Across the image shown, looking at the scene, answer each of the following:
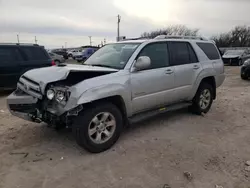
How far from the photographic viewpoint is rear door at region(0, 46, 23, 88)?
800cm

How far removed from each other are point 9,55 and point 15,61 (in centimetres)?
26

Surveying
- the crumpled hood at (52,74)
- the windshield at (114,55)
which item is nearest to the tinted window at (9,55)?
the windshield at (114,55)

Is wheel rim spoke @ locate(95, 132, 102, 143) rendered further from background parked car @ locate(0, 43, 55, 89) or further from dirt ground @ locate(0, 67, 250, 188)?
background parked car @ locate(0, 43, 55, 89)

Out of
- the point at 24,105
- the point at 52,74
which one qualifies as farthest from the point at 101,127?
the point at 24,105

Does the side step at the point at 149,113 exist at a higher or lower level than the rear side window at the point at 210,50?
lower

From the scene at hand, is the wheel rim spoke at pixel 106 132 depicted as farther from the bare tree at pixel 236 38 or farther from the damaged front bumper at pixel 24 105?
the bare tree at pixel 236 38

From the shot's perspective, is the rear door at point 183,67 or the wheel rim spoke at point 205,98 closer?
the rear door at point 183,67

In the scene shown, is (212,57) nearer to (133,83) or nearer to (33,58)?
(133,83)

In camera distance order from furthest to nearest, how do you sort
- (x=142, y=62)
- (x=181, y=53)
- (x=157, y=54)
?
(x=181, y=53)
(x=157, y=54)
(x=142, y=62)

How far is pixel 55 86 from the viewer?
3625 millimetres

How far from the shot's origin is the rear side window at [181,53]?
5023 mm

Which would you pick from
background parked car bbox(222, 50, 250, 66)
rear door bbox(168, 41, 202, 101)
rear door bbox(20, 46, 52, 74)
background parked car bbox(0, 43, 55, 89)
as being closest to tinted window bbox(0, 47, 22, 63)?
background parked car bbox(0, 43, 55, 89)

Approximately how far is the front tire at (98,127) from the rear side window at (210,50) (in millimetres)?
2939

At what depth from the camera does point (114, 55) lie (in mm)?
4660
